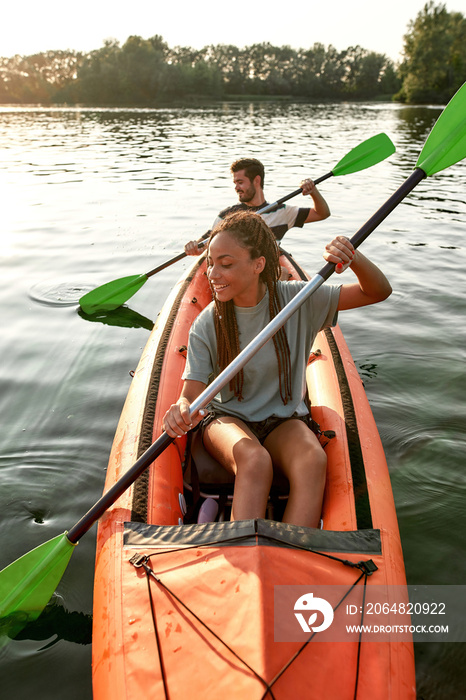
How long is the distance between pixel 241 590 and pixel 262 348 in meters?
1.01

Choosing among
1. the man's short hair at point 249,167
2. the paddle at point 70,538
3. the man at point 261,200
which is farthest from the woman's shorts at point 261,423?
the man's short hair at point 249,167

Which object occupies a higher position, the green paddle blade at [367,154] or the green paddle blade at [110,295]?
the green paddle blade at [367,154]

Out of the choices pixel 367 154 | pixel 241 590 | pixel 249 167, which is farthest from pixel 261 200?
pixel 241 590

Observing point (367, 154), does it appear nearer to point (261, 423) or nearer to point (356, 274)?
point (356, 274)

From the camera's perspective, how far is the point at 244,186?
4984 millimetres

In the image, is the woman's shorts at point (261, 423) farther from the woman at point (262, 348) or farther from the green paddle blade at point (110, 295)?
the green paddle blade at point (110, 295)

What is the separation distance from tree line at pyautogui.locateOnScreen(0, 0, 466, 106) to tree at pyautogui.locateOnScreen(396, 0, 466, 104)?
8cm

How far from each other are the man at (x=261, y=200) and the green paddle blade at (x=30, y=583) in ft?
10.5

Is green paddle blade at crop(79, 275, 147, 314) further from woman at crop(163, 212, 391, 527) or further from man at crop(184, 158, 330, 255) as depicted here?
woman at crop(163, 212, 391, 527)

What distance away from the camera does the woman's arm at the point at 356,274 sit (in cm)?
227

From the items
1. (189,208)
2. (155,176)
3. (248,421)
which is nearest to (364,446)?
(248,421)

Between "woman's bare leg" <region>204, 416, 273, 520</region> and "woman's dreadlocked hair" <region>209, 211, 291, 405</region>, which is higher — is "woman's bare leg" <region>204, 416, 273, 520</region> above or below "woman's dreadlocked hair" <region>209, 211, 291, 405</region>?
below

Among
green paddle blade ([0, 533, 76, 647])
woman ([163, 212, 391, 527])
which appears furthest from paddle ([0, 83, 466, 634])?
woman ([163, 212, 391, 527])

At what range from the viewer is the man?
4.88 meters
